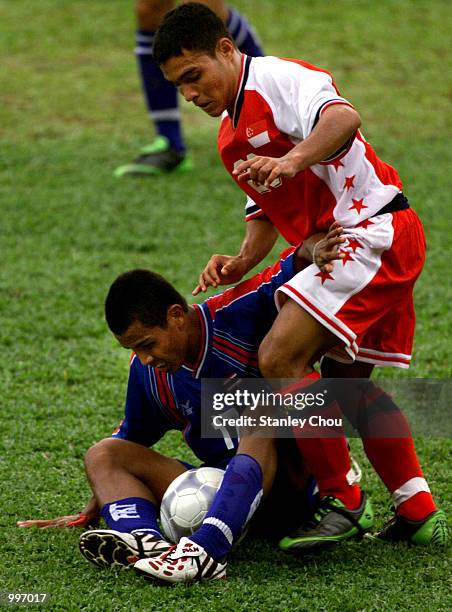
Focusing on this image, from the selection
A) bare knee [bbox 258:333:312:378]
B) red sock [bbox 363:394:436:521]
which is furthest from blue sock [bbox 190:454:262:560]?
red sock [bbox 363:394:436:521]

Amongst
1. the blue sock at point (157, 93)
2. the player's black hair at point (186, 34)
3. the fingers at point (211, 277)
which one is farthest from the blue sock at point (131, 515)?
the blue sock at point (157, 93)

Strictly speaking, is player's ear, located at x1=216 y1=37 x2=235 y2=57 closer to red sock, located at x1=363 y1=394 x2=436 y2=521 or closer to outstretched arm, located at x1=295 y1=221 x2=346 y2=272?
outstretched arm, located at x1=295 y1=221 x2=346 y2=272

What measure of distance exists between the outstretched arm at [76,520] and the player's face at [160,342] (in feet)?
1.66

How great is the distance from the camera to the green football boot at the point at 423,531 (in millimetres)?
3523

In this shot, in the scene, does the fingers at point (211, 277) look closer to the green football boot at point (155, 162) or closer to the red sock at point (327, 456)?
the red sock at point (327, 456)

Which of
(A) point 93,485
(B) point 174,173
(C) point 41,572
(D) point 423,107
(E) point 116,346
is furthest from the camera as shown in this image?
(D) point 423,107

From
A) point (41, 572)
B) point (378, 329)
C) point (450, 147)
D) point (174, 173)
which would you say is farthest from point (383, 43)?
point (41, 572)

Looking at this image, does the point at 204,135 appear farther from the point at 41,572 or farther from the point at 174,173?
the point at 41,572

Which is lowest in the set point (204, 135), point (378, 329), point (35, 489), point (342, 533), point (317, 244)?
point (204, 135)

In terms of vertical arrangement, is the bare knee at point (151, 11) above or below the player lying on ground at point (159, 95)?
above

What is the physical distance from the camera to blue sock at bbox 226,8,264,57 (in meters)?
7.18

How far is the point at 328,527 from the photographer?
3.43 meters

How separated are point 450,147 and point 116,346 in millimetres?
4114

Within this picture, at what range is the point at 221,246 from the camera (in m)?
6.57
